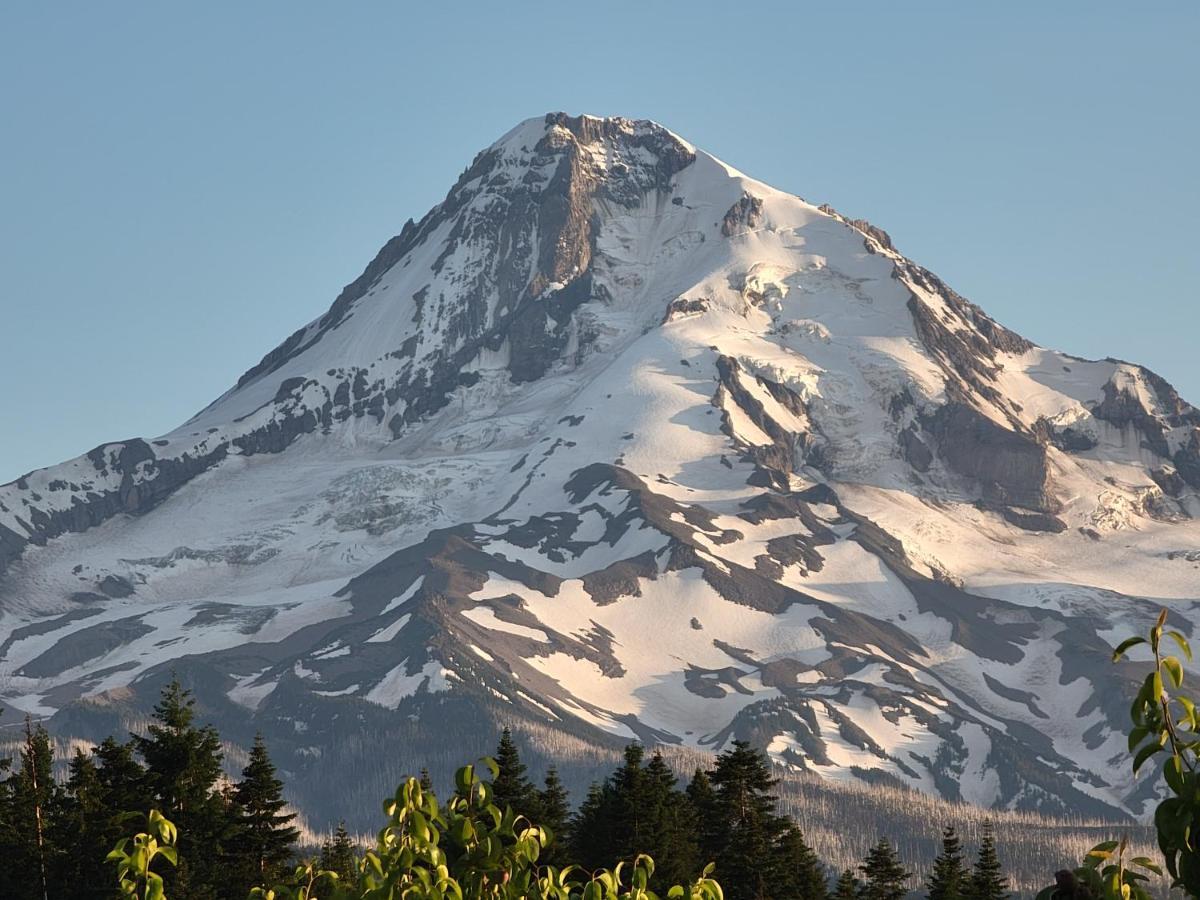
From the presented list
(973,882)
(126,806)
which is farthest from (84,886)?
(973,882)

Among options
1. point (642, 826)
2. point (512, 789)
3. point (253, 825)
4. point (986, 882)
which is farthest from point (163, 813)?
point (986, 882)

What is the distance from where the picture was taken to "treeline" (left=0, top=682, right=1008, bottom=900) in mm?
91500

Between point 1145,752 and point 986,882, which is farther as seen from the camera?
point 986,882

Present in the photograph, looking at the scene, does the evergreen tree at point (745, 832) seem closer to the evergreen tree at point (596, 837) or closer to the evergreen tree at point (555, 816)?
the evergreen tree at point (596, 837)

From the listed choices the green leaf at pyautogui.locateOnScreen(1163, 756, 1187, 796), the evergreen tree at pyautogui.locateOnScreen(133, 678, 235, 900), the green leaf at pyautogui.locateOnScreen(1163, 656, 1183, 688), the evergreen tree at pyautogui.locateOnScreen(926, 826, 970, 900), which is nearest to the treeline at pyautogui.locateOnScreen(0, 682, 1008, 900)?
the evergreen tree at pyautogui.locateOnScreen(133, 678, 235, 900)

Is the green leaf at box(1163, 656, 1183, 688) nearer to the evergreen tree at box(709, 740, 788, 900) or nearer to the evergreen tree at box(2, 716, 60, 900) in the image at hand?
the evergreen tree at box(2, 716, 60, 900)

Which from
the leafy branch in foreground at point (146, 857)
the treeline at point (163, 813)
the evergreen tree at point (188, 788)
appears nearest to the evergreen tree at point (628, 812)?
the treeline at point (163, 813)

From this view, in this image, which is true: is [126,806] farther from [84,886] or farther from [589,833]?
[589,833]

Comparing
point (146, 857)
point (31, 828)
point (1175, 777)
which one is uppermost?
point (1175, 777)

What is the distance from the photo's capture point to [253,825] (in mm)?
94438

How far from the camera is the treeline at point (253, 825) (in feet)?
300

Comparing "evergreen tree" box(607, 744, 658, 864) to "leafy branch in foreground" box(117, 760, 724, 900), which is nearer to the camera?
"leafy branch in foreground" box(117, 760, 724, 900)

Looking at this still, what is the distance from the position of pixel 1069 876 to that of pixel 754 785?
8950 centimetres

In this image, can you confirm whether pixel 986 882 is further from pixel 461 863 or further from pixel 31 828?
pixel 461 863
